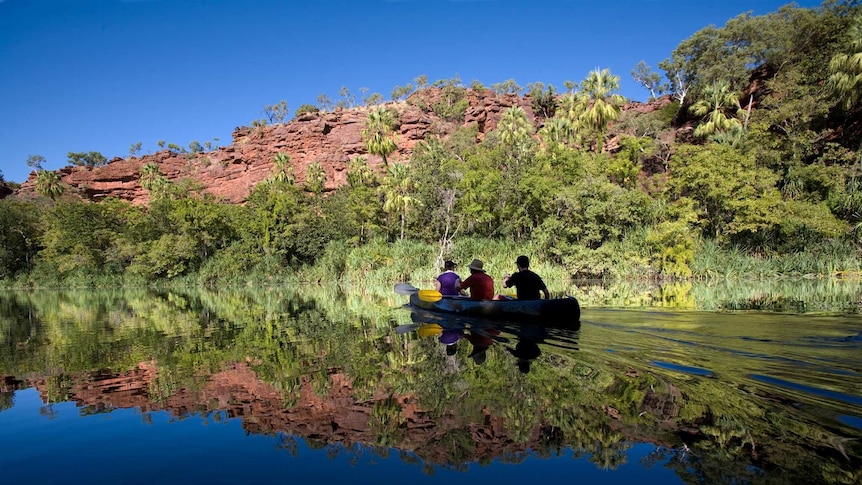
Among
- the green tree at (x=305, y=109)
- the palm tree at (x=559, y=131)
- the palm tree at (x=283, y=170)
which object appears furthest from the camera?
the green tree at (x=305, y=109)

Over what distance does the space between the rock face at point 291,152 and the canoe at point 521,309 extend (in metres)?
57.7

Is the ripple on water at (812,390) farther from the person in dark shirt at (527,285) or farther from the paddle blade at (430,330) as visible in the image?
the paddle blade at (430,330)

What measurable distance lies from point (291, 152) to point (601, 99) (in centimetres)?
5031

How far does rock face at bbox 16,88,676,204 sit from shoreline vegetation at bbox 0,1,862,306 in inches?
574

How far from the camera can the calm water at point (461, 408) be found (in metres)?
3.40

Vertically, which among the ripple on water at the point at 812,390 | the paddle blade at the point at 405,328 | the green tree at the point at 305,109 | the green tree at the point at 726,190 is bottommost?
the paddle blade at the point at 405,328

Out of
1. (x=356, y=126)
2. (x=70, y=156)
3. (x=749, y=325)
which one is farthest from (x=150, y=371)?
(x=70, y=156)

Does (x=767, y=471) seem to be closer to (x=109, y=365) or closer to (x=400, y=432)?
(x=400, y=432)

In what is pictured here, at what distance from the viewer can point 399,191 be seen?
37.7 meters

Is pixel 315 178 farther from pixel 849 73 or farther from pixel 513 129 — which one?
pixel 849 73

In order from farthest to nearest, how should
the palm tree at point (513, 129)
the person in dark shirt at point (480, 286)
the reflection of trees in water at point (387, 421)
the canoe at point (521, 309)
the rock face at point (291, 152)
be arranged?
1. the rock face at point (291, 152)
2. the palm tree at point (513, 129)
3. the person in dark shirt at point (480, 286)
4. the canoe at point (521, 309)
5. the reflection of trees in water at point (387, 421)

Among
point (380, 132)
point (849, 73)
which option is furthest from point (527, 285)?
point (380, 132)

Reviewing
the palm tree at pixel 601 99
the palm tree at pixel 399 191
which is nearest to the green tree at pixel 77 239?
the palm tree at pixel 399 191

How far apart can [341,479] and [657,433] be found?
2474mm
